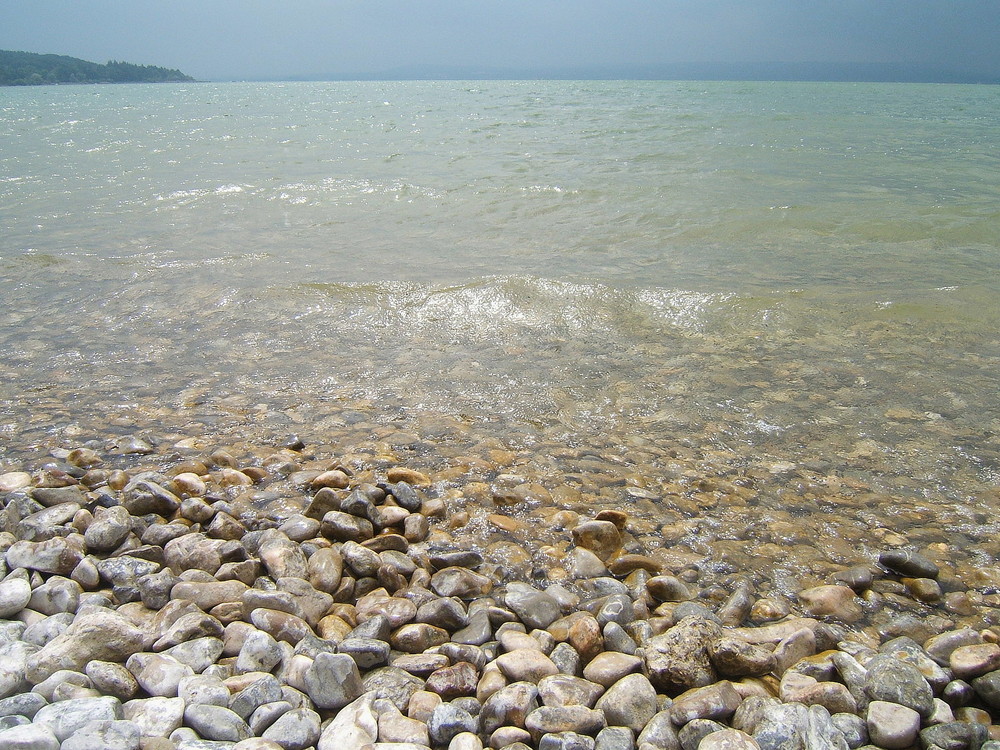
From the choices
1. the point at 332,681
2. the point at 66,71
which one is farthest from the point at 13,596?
the point at 66,71

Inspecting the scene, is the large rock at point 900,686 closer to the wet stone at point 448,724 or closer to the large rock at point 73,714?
the wet stone at point 448,724

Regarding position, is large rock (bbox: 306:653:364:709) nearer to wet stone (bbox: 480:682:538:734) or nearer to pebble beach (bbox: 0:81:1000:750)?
pebble beach (bbox: 0:81:1000:750)

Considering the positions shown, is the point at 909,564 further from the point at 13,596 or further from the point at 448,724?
the point at 13,596

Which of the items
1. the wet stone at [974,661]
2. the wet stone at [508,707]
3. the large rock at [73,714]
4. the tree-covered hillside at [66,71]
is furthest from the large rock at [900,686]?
the tree-covered hillside at [66,71]

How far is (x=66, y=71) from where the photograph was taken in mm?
134250

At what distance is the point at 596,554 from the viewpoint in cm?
340

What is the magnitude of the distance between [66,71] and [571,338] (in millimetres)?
167338

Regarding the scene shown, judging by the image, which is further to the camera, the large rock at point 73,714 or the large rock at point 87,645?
the large rock at point 87,645

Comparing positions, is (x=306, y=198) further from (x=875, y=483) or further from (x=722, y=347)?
(x=875, y=483)

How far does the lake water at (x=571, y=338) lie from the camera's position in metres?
4.01

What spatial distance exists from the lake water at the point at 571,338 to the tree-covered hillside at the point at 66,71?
144m

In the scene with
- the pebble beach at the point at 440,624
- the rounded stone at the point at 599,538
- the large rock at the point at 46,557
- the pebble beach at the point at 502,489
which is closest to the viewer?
the pebble beach at the point at 440,624

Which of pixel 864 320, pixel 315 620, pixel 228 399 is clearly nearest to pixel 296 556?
pixel 315 620

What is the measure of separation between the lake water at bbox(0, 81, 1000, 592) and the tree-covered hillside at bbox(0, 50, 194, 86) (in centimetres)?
14405
